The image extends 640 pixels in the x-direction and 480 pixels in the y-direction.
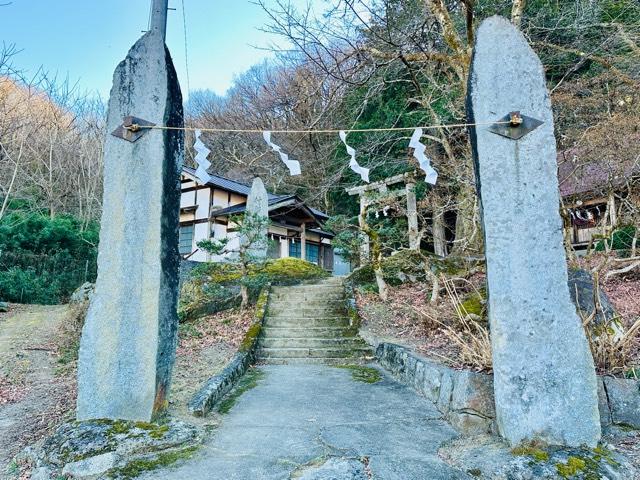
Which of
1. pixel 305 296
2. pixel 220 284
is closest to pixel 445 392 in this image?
pixel 305 296

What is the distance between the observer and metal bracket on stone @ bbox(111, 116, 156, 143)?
149 inches

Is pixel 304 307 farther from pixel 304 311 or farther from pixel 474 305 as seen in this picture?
pixel 474 305

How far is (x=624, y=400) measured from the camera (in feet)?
11.5

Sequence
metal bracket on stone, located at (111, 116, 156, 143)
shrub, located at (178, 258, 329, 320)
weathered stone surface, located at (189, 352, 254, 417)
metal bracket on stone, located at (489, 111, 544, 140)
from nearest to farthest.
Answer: metal bracket on stone, located at (489, 111, 544, 140) < metal bracket on stone, located at (111, 116, 156, 143) < weathered stone surface, located at (189, 352, 254, 417) < shrub, located at (178, 258, 329, 320)

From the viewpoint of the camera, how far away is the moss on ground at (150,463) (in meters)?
2.79

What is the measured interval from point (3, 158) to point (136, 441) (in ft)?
45.6

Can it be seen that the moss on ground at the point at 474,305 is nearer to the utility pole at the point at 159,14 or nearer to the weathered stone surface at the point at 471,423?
the weathered stone surface at the point at 471,423

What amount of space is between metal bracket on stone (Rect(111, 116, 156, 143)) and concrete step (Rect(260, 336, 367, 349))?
491 cm

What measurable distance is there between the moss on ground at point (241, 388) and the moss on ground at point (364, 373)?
143cm

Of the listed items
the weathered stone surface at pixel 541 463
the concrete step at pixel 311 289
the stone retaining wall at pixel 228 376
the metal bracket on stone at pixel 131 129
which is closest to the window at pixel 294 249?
the concrete step at pixel 311 289

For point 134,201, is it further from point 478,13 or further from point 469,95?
point 478,13

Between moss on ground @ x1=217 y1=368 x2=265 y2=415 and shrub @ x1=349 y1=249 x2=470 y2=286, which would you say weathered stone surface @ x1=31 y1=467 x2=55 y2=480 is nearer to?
moss on ground @ x1=217 y1=368 x2=265 y2=415

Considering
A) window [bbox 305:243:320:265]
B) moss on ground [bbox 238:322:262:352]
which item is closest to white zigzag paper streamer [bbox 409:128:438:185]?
moss on ground [bbox 238:322:262:352]

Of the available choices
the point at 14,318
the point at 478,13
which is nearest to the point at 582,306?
the point at 478,13
